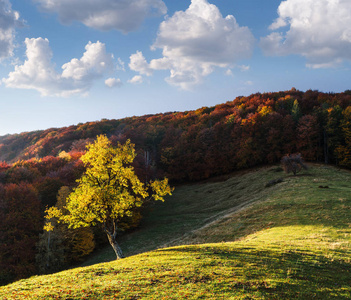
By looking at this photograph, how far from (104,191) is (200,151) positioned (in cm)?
7371

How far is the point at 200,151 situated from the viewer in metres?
97.0

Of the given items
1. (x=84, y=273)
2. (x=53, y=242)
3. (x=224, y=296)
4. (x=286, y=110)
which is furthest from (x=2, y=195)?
(x=286, y=110)

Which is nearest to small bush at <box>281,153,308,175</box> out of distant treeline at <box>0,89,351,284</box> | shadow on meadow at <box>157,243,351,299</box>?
distant treeline at <box>0,89,351,284</box>

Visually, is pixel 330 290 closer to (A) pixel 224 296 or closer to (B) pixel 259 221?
(A) pixel 224 296

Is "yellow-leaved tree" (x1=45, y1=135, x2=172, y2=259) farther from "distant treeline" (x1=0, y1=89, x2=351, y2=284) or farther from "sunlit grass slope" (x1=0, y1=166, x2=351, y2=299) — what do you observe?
"distant treeline" (x1=0, y1=89, x2=351, y2=284)

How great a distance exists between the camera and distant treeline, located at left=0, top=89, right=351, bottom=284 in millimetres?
47812

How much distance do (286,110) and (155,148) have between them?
57.7m

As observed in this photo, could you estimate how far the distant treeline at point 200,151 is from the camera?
4781 cm

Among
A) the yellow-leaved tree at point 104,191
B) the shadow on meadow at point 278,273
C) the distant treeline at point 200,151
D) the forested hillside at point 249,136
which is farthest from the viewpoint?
the forested hillside at point 249,136

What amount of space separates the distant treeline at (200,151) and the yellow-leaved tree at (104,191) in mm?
26179

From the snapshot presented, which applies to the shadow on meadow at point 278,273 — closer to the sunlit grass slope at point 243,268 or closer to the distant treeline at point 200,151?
the sunlit grass slope at point 243,268

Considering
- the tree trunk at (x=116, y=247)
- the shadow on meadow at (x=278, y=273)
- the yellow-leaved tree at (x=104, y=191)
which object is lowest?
the tree trunk at (x=116, y=247)

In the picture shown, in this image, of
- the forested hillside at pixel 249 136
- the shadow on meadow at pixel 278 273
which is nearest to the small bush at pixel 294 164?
the forested hillside at pixel 249 136

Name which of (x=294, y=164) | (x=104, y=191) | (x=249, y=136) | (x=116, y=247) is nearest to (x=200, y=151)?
(x=249, y=136)
